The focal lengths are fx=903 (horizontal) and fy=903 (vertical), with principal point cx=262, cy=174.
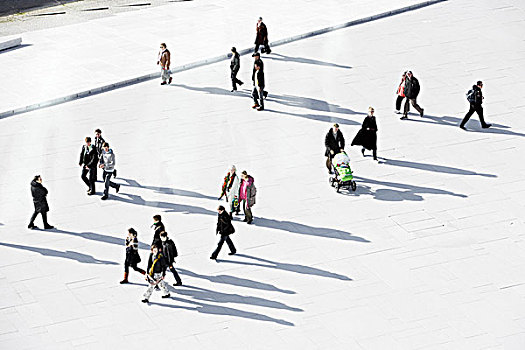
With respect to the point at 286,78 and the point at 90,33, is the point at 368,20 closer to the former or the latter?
the point at 286,78

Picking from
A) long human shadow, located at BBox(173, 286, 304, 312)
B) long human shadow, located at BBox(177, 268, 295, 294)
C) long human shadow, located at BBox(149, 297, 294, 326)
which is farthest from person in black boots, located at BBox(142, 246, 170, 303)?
long human shadow, located at BBox(177, 268, 295, 294)

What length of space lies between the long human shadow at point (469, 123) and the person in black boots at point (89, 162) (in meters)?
8.25

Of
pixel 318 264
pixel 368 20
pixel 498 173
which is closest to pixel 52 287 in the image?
pixel 318 264

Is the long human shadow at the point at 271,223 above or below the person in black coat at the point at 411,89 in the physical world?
below

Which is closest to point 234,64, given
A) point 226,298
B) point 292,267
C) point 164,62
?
point 164,62

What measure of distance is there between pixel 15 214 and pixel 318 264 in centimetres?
679

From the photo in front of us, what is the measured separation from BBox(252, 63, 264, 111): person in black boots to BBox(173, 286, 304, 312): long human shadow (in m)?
8.14

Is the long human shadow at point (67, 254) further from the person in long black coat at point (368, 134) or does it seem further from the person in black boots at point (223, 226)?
the person in long black coat at point (368, 134)

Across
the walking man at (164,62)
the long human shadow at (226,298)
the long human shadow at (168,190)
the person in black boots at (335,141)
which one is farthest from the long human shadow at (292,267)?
the walking man at (164,62)

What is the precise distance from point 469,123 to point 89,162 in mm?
9708

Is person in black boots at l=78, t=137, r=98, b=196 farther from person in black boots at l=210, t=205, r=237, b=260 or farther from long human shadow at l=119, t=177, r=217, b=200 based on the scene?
person in black boots at l=210, t=205, r=237, b=260

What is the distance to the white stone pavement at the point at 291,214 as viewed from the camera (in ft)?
51.6

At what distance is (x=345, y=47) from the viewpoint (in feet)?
92.5

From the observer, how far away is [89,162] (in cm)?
1981
